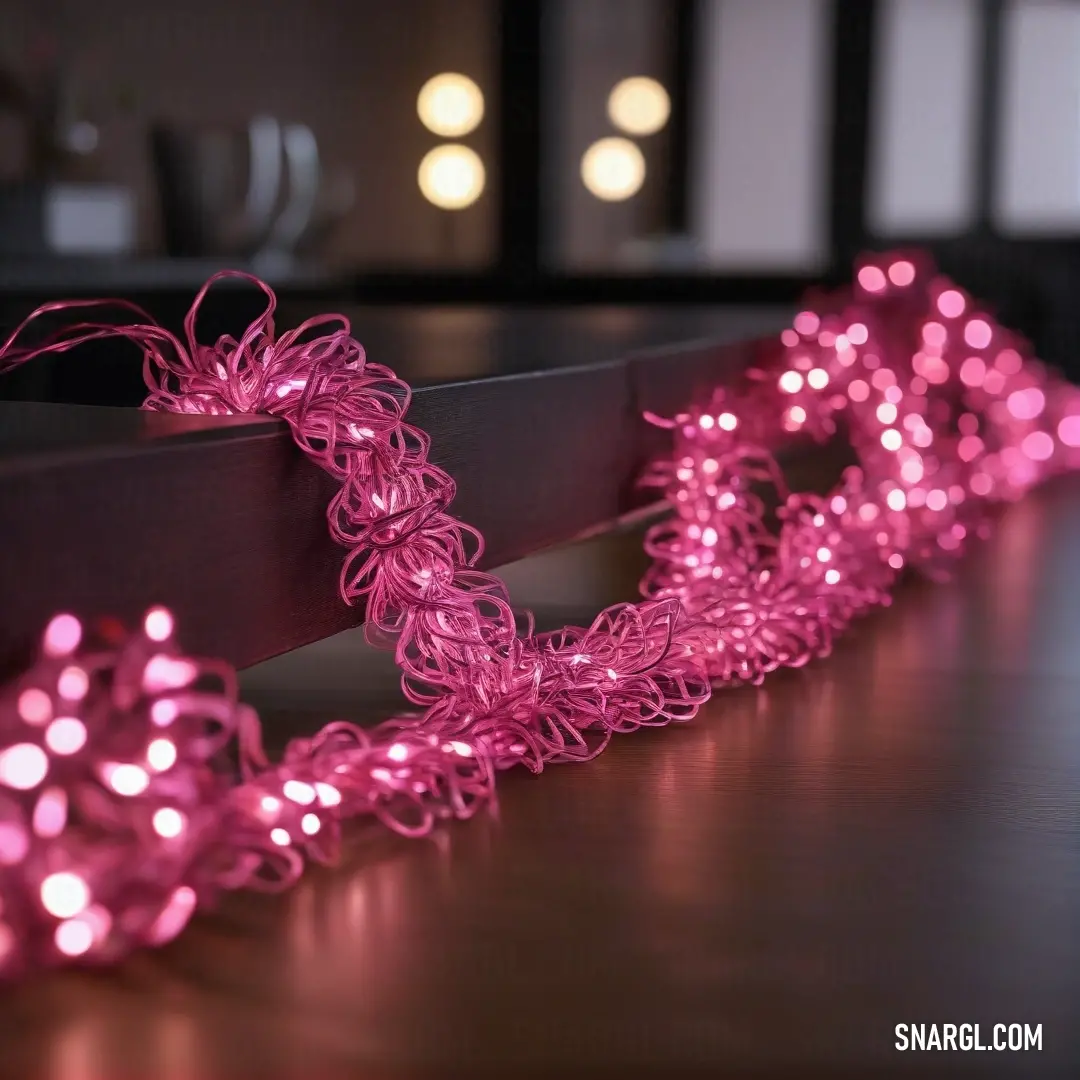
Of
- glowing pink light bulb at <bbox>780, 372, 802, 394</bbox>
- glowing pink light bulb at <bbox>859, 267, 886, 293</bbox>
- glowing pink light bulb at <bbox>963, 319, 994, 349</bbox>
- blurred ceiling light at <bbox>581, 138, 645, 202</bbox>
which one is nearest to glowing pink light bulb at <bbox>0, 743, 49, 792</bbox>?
glowing pink light bulb at <bbox>780, 372, 802, 394</bbox>

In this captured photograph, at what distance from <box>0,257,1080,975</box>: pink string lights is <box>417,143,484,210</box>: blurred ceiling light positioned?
3.14 meters

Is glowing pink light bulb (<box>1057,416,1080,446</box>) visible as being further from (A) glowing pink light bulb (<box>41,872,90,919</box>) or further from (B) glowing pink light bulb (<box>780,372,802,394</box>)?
(A) glowing pink light bulb (<box>41,872,90,919</box>)

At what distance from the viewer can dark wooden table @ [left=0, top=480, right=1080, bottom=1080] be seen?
631 millimetres

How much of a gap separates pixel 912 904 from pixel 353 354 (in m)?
0.50

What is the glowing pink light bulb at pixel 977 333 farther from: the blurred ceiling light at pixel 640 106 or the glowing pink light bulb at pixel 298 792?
the blurred ceiling light at pixel 640 106

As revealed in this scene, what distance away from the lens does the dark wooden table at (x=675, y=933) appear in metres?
0.63

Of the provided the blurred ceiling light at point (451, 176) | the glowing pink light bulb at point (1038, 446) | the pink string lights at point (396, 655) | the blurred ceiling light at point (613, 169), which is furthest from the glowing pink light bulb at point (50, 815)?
the blurred ceiling light at point (451, 176)

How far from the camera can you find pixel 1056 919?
77 cm

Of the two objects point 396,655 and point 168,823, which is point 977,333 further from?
point 168,823

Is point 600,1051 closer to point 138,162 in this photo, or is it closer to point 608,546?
point 608,546

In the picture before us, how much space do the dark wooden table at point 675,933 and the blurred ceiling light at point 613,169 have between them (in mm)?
3647

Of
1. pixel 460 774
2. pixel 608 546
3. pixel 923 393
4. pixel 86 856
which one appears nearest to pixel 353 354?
pixel 460 774

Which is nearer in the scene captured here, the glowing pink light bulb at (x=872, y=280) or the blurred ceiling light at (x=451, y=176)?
the glowing pink light bulb at (x=872, y=280)

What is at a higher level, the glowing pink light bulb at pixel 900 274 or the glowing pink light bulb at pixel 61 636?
the glowing pink light bulb at pixel 900 274
